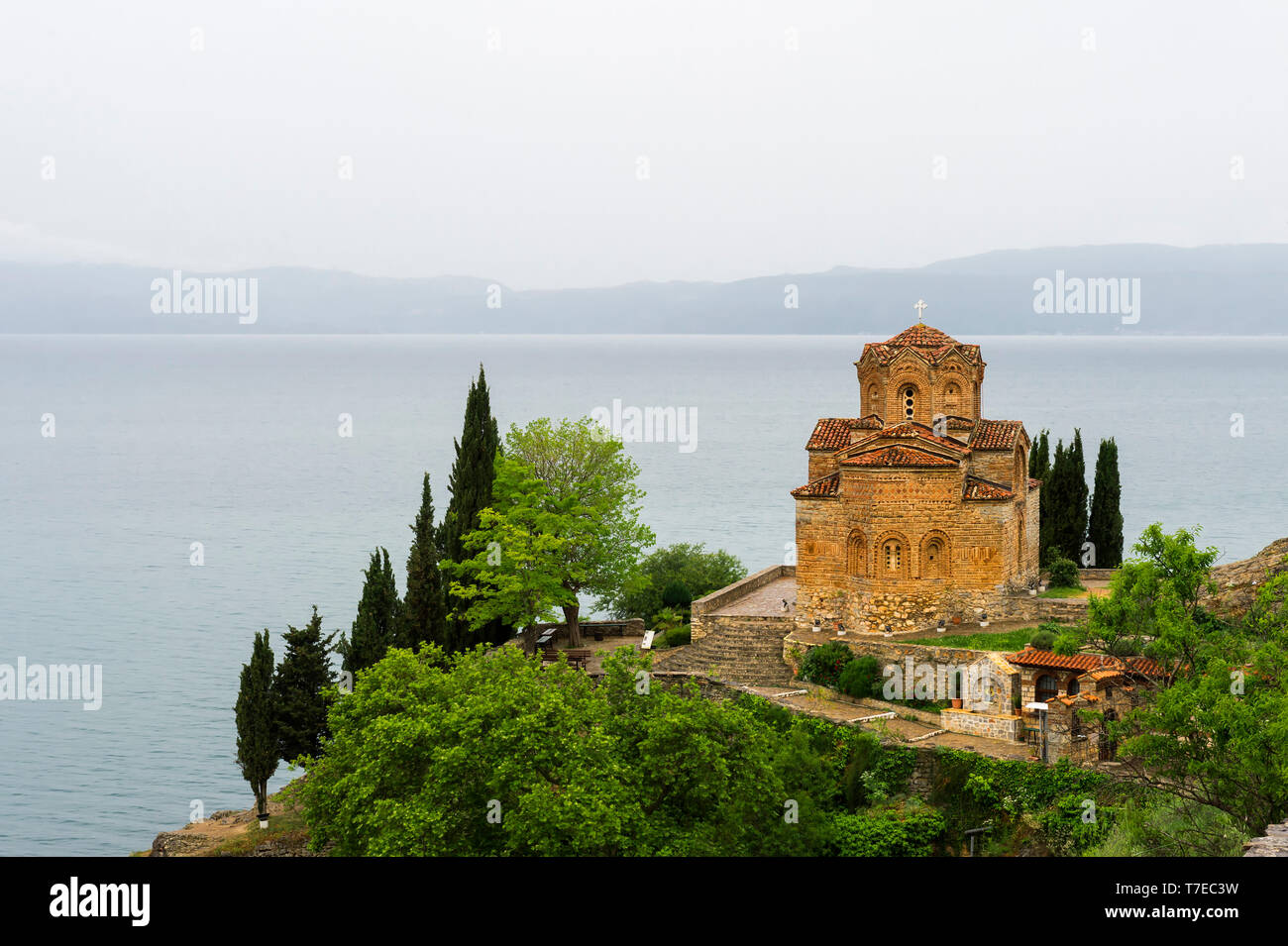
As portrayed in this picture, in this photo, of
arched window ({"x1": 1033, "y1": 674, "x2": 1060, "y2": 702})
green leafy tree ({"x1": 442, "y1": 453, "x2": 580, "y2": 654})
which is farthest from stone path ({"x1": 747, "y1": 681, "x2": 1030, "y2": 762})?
green leafy tree ({"x1": 442, "y1": 453, "x2": 580, "y2": 654})

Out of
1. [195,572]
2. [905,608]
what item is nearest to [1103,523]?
[905,608]

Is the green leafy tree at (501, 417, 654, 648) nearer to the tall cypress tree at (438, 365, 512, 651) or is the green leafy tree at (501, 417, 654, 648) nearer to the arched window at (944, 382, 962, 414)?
the tall cypress tree at (438, 365, 512, 651)

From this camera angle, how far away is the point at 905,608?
3891 centimetres

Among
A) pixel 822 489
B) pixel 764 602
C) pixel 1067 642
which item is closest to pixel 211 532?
pixel 764 602

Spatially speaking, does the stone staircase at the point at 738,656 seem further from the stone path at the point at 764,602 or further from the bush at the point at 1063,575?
the bush at the point at 1063,575

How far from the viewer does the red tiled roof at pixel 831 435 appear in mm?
42500

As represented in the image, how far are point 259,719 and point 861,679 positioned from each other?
53.5 ft

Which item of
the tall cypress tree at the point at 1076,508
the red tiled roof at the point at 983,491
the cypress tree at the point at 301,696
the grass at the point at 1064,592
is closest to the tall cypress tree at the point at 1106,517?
the tall cypress tree at the point at 1076,508

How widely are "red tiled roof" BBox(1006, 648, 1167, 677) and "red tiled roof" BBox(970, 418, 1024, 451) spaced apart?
347 inches

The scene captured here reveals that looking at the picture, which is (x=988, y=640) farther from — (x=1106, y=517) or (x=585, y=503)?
(x=1106, y=517)

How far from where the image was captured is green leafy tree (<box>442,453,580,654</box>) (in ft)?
139

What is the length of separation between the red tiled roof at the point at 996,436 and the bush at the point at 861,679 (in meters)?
8.95
